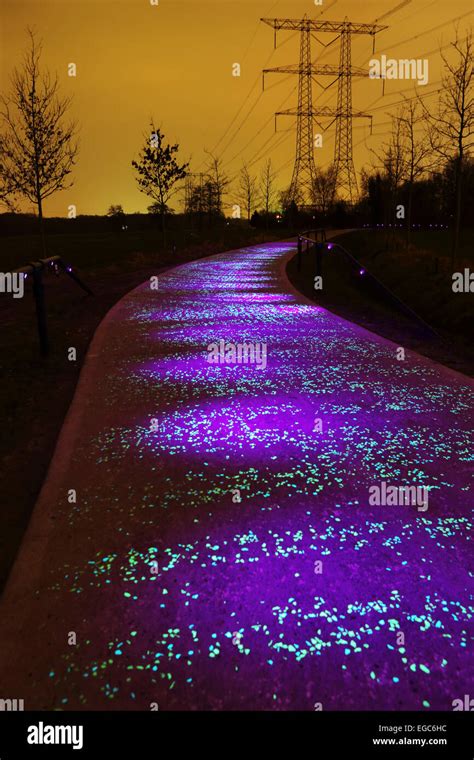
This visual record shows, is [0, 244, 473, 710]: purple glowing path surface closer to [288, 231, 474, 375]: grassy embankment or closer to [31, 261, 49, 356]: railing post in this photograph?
[31, 261, 49, 356]: railing post

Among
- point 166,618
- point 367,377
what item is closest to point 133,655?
point 166,618

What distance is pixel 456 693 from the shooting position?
1.95m

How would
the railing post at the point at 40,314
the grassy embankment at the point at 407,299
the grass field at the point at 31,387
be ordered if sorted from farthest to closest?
the grassy embankment at the point at 407,299, the railing post at the point at 40,314, the grass field at the point at 31,387

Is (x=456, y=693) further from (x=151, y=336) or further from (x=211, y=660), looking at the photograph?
(x=151, y=336)

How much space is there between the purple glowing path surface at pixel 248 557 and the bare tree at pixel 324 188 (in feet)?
231

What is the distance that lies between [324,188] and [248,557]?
2941 inches

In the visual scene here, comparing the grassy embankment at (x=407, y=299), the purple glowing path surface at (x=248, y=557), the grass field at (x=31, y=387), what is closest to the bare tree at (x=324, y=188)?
→ the grassy embankment at (x=407, y=299)

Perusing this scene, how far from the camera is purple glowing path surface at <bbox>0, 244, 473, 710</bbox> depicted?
79.3 inches

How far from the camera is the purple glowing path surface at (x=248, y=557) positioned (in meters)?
2.01

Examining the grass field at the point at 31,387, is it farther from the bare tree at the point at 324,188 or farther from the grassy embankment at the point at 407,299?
the bare tree at the point at 324,188

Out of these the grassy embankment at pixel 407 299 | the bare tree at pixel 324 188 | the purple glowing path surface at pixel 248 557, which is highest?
the bare tree at pixel 324 188

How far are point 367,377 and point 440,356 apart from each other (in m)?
2.28
